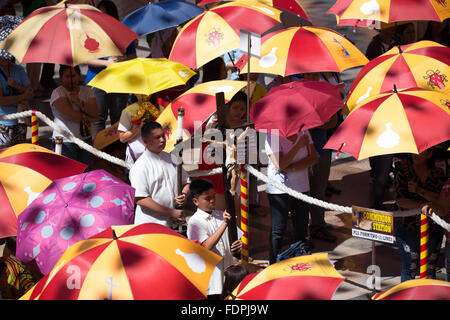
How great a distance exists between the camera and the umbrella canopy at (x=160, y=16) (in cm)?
991

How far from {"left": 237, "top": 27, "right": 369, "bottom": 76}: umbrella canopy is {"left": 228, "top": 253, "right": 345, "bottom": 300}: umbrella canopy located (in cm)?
347

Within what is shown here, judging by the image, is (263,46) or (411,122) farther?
(263,46)

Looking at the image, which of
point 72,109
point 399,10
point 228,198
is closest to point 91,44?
point 72,109

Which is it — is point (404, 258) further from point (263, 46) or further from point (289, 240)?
point (263, 46)

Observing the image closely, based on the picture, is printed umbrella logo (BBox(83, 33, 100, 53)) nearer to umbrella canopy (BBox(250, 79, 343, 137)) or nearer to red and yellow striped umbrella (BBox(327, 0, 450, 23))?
umbrella canopy (BBox(250, 79, 343, 137))

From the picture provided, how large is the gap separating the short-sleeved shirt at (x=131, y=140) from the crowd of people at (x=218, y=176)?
11mm

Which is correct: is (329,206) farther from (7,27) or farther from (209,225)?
(7,27)

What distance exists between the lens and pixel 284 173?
7602mm

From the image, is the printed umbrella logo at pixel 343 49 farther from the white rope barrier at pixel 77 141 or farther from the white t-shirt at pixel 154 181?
the white rope barrier at pixel 77 141

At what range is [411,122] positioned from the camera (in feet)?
20.9

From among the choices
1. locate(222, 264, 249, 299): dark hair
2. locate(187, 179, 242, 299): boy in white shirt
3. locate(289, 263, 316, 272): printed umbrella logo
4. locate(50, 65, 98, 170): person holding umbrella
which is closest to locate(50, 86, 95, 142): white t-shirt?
locate(50, 65, 98, 170): person holding umbrella

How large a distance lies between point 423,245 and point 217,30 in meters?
3.70
